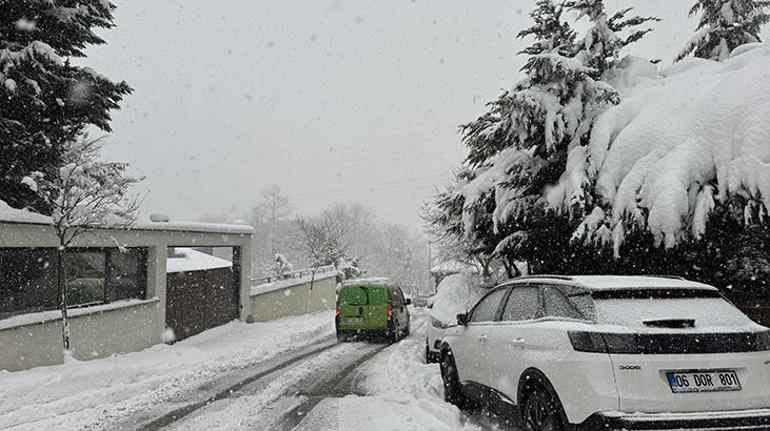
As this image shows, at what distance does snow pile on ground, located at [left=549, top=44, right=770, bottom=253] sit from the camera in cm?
664

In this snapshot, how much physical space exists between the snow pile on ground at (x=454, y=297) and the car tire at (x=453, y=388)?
2960 mm

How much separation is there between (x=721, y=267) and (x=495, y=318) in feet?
16.3

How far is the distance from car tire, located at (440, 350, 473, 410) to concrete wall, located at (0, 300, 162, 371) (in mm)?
6962

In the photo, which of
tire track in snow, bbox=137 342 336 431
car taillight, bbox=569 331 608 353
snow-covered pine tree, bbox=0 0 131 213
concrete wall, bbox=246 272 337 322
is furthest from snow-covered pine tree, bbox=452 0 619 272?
concrete wall, bbox=246 272 337 322

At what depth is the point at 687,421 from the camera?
3859 millimetres

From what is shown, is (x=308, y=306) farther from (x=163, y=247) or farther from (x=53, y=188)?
(x=53, y=188)

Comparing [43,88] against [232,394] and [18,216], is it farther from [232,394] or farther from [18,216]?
[232,394]

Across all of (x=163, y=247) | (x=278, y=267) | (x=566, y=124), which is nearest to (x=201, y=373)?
(x=163, y=247)

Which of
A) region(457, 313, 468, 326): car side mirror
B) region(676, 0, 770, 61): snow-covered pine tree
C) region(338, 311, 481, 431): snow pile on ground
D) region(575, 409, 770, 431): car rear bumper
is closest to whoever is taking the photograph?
region(575, 409, 770, 431): car rear bumper

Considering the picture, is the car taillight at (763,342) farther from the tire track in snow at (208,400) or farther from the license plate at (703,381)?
the tire track in snow at (208,400)

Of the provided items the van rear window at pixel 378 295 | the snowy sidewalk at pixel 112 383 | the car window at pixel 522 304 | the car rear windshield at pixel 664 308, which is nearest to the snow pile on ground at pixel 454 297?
the van rear window at pixel 378 295

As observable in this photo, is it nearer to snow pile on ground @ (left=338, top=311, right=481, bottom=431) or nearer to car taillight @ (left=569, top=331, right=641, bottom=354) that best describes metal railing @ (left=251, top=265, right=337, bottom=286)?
snow pile on ground @ (left=338, top=311, right=481, bottom=431)

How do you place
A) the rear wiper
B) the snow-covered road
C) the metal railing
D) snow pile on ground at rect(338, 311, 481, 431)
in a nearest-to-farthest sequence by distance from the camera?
the rear wiper < snow pile on ground at rect(338, 311, 481, 431) < the snow-covered road < the metal railing

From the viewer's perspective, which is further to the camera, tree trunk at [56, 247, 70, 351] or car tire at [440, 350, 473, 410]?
tree trunk at [56, 247, 70, 351]
